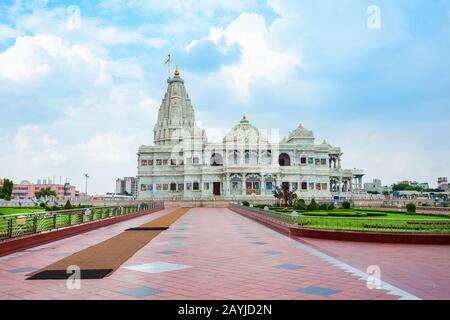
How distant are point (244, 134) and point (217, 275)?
237 feet

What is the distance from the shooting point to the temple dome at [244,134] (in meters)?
79.8

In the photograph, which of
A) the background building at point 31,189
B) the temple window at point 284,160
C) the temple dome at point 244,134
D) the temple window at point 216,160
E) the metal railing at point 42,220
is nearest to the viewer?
the metal railing at point 42,220

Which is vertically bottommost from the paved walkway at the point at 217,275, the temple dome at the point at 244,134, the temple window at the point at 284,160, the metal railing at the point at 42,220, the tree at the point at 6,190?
the paved walkway at the point at 217,275

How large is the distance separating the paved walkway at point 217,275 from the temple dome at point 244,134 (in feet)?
218

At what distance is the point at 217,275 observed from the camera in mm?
8641

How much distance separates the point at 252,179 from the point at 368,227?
59.9 meters

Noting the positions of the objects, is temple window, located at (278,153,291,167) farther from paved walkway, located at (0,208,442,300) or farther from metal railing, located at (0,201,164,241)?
paved walkway, located at (0,208,442,300)

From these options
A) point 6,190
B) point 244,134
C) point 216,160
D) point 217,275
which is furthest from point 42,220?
point 6,190

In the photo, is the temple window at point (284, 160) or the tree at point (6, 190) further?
the tree at point (6, 190)

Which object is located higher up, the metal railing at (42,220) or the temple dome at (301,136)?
the temple dome at (301,136)

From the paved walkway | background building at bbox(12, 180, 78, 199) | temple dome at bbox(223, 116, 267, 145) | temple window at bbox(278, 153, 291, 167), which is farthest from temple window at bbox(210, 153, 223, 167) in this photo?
background building at bbox(12, 180, 78, 199)

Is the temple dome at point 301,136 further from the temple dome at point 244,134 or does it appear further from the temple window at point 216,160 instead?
the temple window at point 216,160

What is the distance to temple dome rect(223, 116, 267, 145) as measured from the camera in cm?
7981

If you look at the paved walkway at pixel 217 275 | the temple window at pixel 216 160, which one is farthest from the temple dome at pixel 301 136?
the paved walkway at pixel 217 275
